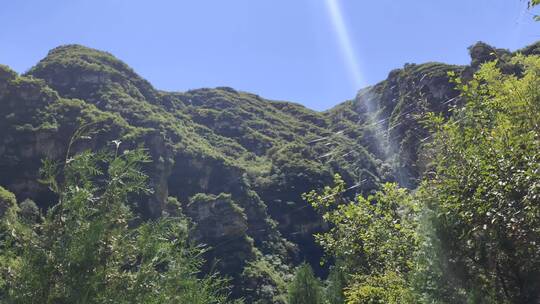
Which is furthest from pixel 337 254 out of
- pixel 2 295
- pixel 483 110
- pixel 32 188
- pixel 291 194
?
pixel 291 194

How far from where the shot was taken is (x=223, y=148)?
164125 mm

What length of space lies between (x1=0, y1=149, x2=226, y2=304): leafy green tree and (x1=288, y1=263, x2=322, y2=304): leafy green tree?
42.1 m

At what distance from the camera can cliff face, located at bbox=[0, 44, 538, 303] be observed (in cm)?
9681

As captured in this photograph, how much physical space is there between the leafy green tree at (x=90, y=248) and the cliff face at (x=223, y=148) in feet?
178

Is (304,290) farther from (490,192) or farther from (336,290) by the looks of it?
(490,192)

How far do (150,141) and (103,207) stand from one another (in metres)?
107


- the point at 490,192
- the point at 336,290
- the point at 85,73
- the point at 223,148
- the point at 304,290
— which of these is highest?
the point at 85,73

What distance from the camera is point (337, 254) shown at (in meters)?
12.4

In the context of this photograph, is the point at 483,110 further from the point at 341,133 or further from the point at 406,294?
the point at 341,133

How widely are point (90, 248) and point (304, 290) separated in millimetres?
43838

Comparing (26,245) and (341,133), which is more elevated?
(341,133)

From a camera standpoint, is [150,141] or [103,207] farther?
[150,141]

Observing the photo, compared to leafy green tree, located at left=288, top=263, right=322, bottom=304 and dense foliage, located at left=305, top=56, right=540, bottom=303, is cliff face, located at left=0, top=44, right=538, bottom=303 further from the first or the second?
dense foliage, located at left=305, top=56, right=540, bottom=303

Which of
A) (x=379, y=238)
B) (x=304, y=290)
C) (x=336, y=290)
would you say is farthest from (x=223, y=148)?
(x=379, y=238)
